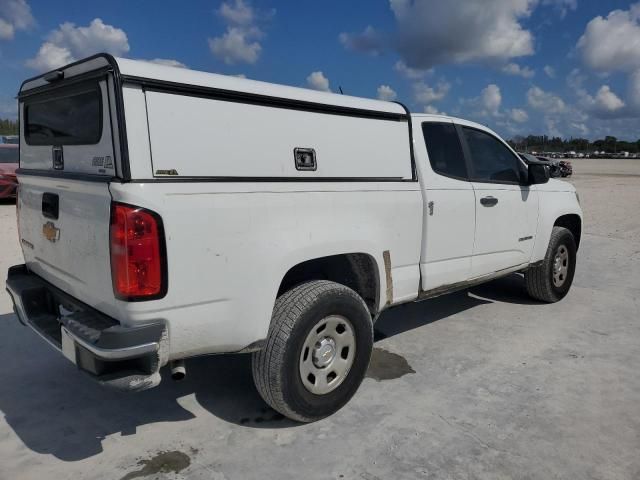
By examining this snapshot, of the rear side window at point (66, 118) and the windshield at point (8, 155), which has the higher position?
the windshield at point (8, 155)

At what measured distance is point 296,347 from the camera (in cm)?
297

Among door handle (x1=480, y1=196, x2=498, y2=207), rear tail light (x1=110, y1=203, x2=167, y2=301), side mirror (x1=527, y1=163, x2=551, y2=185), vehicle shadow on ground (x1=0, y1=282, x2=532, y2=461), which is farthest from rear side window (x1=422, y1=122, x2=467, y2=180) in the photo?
rear tail light (x1=110, y1=203, x2=167, y2=301)

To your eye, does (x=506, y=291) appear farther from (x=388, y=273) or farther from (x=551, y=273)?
(x=388, y=273)

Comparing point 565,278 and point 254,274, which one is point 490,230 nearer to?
point 565,278

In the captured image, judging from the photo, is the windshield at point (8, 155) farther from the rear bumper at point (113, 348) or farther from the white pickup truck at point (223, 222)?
the rear bumper at point (113, 348)

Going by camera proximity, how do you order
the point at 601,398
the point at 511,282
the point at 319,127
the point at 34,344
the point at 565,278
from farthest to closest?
the point at 511,282, the point at 565,278, the point at 34,344, the point at 601,398, the point at 319,127

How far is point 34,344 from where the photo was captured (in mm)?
4367

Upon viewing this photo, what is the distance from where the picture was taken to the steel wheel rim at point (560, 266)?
5.68 metres

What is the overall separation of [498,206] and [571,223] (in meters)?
1.90

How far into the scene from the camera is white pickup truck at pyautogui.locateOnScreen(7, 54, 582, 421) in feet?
8.07

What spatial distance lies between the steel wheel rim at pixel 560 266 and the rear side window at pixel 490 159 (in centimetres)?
124

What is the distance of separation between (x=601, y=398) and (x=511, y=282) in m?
3.24

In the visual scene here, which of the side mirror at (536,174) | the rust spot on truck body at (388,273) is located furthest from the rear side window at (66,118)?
the side mirror at (536,174)

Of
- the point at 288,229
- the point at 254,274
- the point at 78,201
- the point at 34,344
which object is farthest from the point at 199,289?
the point at 34,344
